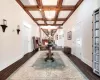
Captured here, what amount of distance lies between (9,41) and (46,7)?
3.11 meters

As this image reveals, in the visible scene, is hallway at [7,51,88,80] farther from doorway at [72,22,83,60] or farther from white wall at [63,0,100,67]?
Answer: doorway at [72,22,83,60]

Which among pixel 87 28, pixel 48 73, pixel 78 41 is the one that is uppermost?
pixel 87 28

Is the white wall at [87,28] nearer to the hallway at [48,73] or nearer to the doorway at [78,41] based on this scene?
the doorway at [78,41]

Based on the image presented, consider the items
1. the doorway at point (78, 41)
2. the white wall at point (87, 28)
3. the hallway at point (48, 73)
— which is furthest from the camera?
the doorway at point (78, 41)

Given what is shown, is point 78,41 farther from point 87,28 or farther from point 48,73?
point 48,73

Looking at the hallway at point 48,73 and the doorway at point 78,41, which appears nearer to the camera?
the hallway at point 48,73

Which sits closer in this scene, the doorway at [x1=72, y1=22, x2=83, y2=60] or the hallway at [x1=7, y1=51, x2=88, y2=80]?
the hallway at [x1=7, y1=51, x2=88, y2=80]

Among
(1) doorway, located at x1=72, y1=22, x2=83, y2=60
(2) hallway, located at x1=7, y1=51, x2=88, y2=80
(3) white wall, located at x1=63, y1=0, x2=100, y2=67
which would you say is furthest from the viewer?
(1) doorway, located at x1=72, y1=22, x2=83, y2=60

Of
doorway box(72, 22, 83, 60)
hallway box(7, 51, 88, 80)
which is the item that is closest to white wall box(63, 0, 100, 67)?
doorway box(72, 22, 83, 60)

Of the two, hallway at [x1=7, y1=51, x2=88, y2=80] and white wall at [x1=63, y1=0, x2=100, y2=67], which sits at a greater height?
white wall at [x1=63, y1=0, x2=100, y2=67]

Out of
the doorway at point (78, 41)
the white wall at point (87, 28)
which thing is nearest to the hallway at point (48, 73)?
the white wall at point (87, 28)

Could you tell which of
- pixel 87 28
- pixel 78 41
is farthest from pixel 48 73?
pixel 78 41

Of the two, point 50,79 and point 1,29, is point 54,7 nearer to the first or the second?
point 1,29

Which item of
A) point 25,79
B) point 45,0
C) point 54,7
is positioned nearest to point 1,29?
point 25,79
